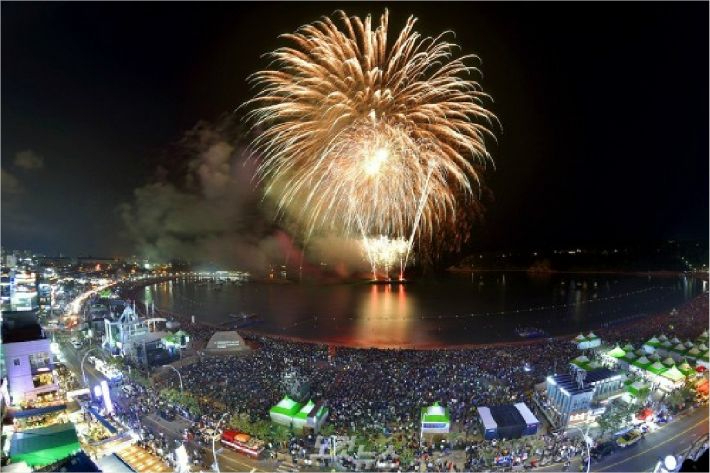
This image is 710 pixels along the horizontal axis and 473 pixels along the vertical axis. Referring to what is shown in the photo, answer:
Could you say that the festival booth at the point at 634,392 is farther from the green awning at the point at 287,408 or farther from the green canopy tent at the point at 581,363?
the green awning at the point at 287,408

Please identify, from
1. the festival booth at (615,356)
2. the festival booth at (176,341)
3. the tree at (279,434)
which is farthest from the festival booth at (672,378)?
the festival booth at (176,341)

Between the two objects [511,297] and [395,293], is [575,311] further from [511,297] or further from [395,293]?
[395,293]

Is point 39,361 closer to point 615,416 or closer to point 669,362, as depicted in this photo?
point 615,416

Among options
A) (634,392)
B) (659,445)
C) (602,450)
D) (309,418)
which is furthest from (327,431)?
(634,392)

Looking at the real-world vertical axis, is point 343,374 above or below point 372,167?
below

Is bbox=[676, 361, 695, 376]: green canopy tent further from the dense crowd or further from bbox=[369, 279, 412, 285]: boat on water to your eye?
bbox=[369, 279, 412, 285]: boat on water

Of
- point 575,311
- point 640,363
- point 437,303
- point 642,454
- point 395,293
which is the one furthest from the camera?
point 395,293

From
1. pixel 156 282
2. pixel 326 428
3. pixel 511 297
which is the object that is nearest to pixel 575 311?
pixel 511 297

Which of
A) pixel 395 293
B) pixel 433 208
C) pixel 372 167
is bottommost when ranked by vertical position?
pixel 395 293
